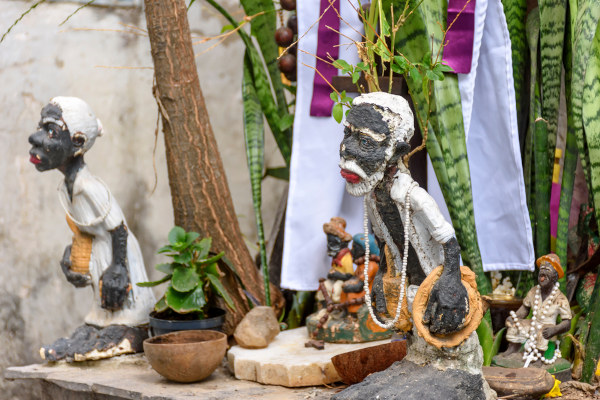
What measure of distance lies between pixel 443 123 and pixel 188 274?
85 centimetres

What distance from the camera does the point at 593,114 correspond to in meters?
2.02

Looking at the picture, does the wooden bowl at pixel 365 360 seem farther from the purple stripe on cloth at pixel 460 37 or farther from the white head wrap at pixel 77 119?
the white head wrap at pixel 77 119

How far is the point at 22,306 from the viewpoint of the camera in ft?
10.1

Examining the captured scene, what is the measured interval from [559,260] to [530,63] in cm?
67

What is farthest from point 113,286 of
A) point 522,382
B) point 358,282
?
point 522,382

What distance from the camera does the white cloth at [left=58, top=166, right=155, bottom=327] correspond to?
2320mm

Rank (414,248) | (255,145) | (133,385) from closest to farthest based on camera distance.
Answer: (414,248) < (133,385) < (255,145)

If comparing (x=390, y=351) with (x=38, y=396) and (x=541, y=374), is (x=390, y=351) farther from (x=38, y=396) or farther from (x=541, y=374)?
(x=38, y=396)

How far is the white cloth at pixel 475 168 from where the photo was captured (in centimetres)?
220

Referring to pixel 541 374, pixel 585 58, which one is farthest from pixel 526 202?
pixel 541 374

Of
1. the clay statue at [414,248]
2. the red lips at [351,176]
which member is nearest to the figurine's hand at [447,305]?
the clay statue at [414,248]

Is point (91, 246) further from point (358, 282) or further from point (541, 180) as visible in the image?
point (541, 180)

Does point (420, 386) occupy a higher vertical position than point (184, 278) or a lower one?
lower

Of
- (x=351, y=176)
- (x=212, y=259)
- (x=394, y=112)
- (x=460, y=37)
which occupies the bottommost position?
(x=212, y=259)
